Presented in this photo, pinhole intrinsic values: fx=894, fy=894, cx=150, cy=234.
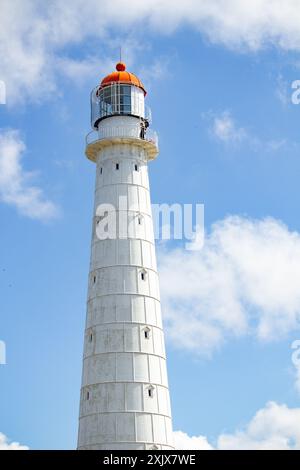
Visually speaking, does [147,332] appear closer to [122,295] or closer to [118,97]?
[122,295]

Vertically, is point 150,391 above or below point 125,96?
below

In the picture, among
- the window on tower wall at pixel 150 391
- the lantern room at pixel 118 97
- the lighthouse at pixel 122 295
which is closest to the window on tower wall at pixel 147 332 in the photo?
the lighthouse at pixel 122 295

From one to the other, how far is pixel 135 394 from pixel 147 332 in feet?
12.4

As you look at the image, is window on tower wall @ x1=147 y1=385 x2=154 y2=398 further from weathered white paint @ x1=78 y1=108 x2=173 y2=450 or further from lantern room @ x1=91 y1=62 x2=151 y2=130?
lantern room @ x1=91 y1=62 x2=151 y2=130

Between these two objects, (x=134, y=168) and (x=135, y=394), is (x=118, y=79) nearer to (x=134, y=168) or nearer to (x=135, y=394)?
(x=134, y=168)

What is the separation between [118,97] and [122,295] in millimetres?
13376

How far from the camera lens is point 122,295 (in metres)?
52.0

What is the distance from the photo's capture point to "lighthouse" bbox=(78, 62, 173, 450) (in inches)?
1950

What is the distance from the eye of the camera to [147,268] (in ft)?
175

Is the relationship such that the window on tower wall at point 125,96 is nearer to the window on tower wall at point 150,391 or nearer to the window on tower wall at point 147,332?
the window on tower wall at point 147,332

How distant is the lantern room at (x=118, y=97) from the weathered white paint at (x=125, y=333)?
7.89 feet

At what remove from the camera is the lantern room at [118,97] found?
5691 centimetres

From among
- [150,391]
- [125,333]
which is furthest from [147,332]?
[150,391]
